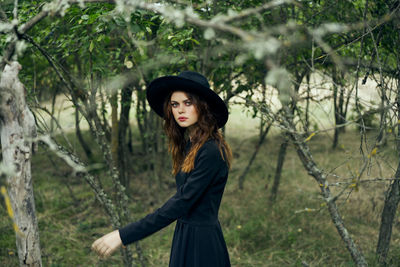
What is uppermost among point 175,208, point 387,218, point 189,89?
point 189,89

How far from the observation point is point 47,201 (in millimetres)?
6180

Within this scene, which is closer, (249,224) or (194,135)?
(194,135)

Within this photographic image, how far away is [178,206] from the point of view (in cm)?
216

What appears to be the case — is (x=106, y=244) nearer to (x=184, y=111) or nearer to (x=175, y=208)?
(x=175, y=208)

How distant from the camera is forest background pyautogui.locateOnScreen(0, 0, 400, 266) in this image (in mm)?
1771

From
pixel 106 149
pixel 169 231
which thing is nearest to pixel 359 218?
pixel 169 231

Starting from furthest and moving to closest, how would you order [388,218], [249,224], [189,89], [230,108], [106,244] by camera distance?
[230,108] → [249,224] → [388,218] → [189,89] → [106,244]

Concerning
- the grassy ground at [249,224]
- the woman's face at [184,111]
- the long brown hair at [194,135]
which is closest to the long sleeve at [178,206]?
the long brown hair at [194,135]

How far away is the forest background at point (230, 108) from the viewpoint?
177 cm

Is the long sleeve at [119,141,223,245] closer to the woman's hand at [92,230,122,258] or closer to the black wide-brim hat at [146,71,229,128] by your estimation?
the woman's hand at [92,230,122,258]

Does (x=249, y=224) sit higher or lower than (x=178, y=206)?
lower

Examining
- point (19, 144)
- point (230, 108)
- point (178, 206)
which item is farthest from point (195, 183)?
point (230, 108)

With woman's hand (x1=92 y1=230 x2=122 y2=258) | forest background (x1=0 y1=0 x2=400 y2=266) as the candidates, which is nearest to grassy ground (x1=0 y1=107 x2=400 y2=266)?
forest background (x1=0 y1=0 x2=400 y2=266)

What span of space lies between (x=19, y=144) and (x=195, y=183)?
1.01m
